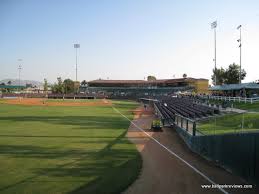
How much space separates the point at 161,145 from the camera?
2006 cm

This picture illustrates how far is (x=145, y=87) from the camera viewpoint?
161 metres

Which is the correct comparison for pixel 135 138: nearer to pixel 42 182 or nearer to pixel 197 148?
pixel 197 148

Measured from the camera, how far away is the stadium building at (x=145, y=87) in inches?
5256

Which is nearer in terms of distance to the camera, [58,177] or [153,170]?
[58,177]

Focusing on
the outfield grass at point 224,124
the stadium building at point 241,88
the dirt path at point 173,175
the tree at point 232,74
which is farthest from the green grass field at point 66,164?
the tree at point 232,74

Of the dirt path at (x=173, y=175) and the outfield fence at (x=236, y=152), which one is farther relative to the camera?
the outfield fence at (x=236, y=152)

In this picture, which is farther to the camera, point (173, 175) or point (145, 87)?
point (145, 87)

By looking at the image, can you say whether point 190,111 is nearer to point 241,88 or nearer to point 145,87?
point 241,88

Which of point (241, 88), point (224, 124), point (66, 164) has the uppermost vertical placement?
point (241, 88)

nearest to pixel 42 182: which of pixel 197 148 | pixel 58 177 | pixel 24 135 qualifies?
pixel 58 177

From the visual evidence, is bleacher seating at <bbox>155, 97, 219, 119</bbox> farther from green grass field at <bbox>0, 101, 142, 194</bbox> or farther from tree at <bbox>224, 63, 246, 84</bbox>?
tree at <bbox>224, 63, 246, 84</bbox>

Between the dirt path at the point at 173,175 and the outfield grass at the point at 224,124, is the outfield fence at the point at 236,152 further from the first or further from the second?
the outfield grass at the point at 224,124

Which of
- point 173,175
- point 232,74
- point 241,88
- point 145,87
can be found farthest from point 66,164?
point 145,87

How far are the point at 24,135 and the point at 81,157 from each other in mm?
9084
